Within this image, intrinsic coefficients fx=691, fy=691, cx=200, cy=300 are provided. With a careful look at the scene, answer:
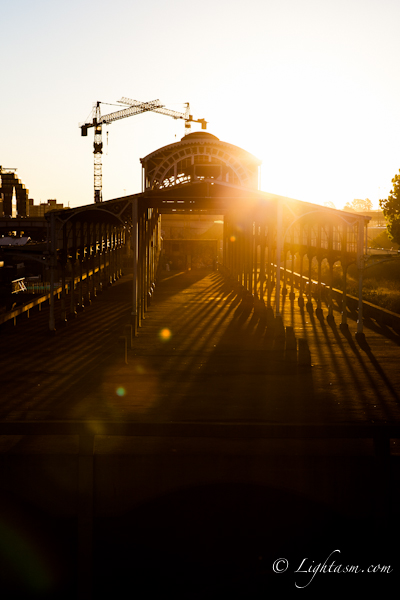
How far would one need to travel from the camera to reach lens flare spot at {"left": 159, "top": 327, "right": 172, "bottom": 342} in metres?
19.8

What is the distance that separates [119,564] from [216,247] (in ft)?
174

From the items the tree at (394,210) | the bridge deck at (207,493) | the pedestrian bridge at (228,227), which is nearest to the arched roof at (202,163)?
the pedestrian bridge at (228,227)

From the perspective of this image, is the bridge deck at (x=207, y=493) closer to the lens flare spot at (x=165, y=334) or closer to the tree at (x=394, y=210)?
the lens flare spot at (x=165, y=334)

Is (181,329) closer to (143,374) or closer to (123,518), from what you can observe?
(143,374)

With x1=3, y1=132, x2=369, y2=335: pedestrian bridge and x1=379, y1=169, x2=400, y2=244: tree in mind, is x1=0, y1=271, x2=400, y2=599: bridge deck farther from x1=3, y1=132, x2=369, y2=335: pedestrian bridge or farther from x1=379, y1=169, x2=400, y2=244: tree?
x1=379, y1=169, x2=400, y2=244: tree

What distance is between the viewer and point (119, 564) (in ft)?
28.5

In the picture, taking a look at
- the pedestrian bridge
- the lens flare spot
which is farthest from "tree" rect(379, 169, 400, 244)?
the lens flare spot

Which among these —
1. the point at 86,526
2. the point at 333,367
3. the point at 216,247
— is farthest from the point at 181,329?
the point at 216,247

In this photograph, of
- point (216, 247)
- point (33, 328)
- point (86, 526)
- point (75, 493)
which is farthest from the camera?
point (216, 247)

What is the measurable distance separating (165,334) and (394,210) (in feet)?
120

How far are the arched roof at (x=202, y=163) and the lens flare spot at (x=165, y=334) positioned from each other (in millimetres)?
27501

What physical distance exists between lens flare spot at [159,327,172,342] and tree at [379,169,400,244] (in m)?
33.8

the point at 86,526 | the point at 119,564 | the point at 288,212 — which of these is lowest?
the point at 119,564

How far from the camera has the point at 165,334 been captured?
20.6 meters
